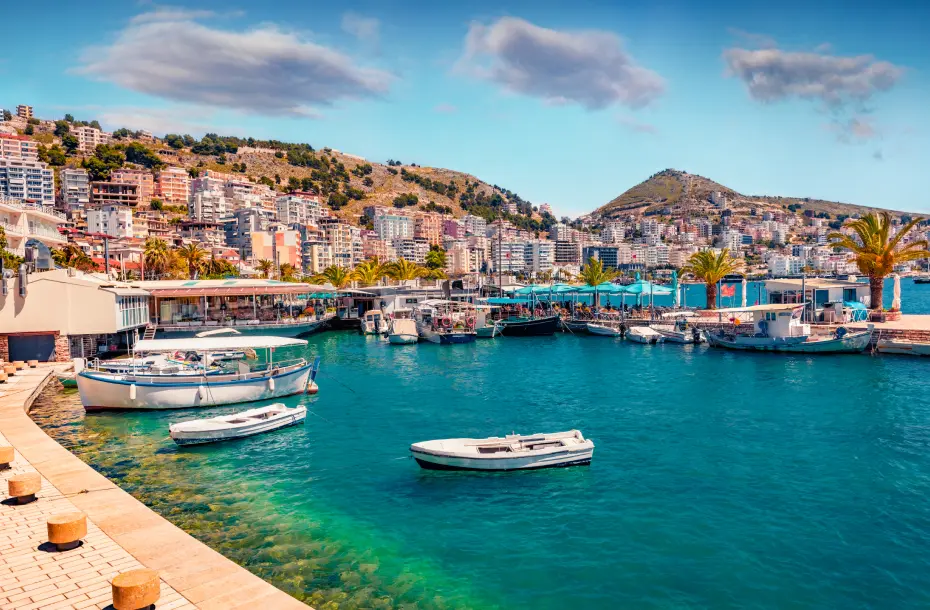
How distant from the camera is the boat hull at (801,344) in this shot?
5031 centimetres

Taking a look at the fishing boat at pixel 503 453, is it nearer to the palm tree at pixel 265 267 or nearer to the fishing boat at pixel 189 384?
the fishing boat at pixel 189 384

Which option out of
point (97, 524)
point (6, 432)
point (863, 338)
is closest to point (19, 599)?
point (97, 524)

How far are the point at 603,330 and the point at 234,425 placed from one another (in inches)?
2009

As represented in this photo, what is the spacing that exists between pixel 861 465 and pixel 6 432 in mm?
32880

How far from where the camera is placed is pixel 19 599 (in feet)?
34.3

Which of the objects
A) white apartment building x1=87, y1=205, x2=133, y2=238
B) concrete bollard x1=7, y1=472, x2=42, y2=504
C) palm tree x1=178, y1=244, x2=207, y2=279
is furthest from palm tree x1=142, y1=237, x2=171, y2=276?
concrete bollard x1=7, y1=472, x2=42, y2=504

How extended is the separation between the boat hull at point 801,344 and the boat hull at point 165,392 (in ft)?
137

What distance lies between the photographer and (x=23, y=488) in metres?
15.2

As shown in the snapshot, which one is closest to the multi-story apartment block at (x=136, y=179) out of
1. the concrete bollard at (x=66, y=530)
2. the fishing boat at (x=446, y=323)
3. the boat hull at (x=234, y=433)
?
the fishing boat at (x=446, y=323)

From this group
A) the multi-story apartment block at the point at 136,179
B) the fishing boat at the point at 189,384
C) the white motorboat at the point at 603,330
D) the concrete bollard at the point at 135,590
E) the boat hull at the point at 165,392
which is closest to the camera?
the concrete bollard at the point at 135,590

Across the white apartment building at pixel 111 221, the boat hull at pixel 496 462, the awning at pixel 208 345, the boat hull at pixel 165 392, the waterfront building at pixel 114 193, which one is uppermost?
the waterfront building at pixel 114 193

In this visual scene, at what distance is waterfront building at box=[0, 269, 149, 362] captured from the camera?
140 ft

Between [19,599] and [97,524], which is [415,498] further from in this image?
[19,599]

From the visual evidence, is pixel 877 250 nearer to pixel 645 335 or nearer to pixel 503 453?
pixel 645 335
